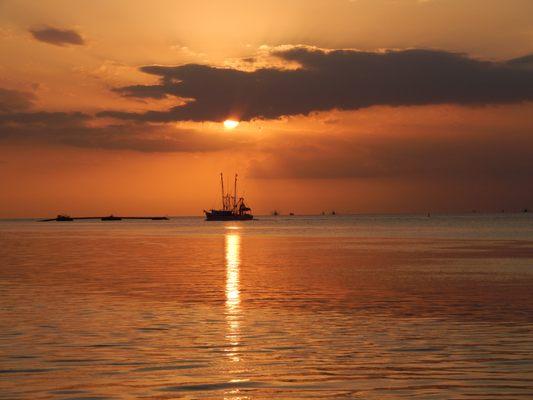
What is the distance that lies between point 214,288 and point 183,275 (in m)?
9.92

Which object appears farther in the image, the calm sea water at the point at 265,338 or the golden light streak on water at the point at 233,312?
the golden light streak on water at the point at 233,312

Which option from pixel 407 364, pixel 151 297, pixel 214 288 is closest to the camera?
pixel 407 364

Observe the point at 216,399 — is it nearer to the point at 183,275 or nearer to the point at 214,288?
the point at 214,288

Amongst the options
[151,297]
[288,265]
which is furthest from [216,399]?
[288,265]

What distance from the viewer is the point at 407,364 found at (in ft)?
63.0

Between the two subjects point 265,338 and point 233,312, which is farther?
point 233,312

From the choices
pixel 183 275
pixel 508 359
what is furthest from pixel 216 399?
pixel 183 275

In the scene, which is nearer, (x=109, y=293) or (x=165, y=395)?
(x=165, y=395)

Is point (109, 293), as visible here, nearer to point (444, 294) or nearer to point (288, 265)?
point (444, 294)

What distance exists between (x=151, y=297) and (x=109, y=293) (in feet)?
10.2

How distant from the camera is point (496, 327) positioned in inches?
1006

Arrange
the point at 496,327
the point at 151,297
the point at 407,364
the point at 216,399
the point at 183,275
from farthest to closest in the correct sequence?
the point at 183,275, the point at 151,297, the point at 496,327, the point at 407,364, the point at 216,399

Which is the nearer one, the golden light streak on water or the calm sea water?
the calm sea water

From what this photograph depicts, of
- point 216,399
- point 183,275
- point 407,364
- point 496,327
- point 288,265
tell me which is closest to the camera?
point 216,399
